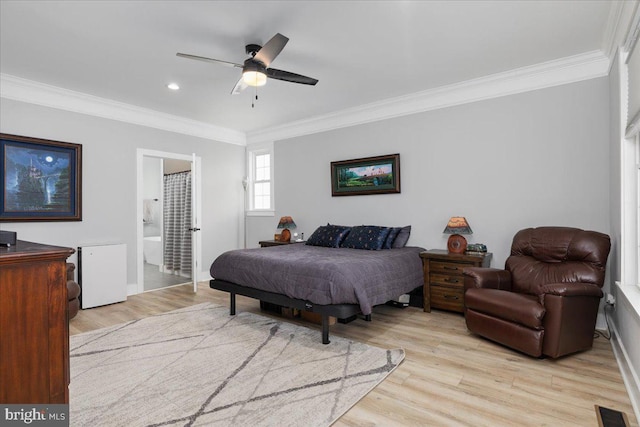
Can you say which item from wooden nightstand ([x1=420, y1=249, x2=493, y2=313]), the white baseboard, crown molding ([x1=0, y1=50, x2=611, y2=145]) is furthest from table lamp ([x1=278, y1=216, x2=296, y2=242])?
the white baseboard

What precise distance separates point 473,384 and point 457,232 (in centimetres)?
205

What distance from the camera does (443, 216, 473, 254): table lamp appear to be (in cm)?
395

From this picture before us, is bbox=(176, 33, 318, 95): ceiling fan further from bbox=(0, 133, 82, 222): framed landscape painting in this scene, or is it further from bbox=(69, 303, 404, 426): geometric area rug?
bbox=(0, 133, 82, 222): framed landscape painting

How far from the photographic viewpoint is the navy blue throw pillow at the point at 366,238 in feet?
14.3

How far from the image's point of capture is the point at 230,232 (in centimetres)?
638

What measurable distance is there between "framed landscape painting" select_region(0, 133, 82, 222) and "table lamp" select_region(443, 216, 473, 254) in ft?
15.2

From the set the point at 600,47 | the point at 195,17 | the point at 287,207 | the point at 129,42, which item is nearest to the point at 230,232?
the point at 287,207

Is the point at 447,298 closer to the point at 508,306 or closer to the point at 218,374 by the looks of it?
the point at 508,306

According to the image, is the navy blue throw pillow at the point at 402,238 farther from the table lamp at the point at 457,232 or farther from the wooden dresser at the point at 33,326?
the wooden dresser at the point at 33,326

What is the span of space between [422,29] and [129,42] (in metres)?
2.58

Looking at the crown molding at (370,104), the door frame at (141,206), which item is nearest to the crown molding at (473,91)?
the crown molding at (370,104)

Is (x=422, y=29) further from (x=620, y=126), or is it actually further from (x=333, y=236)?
(x=333, y=236)

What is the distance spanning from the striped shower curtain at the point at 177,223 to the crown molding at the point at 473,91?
7.96 feet

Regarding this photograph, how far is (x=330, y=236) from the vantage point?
4801mm
